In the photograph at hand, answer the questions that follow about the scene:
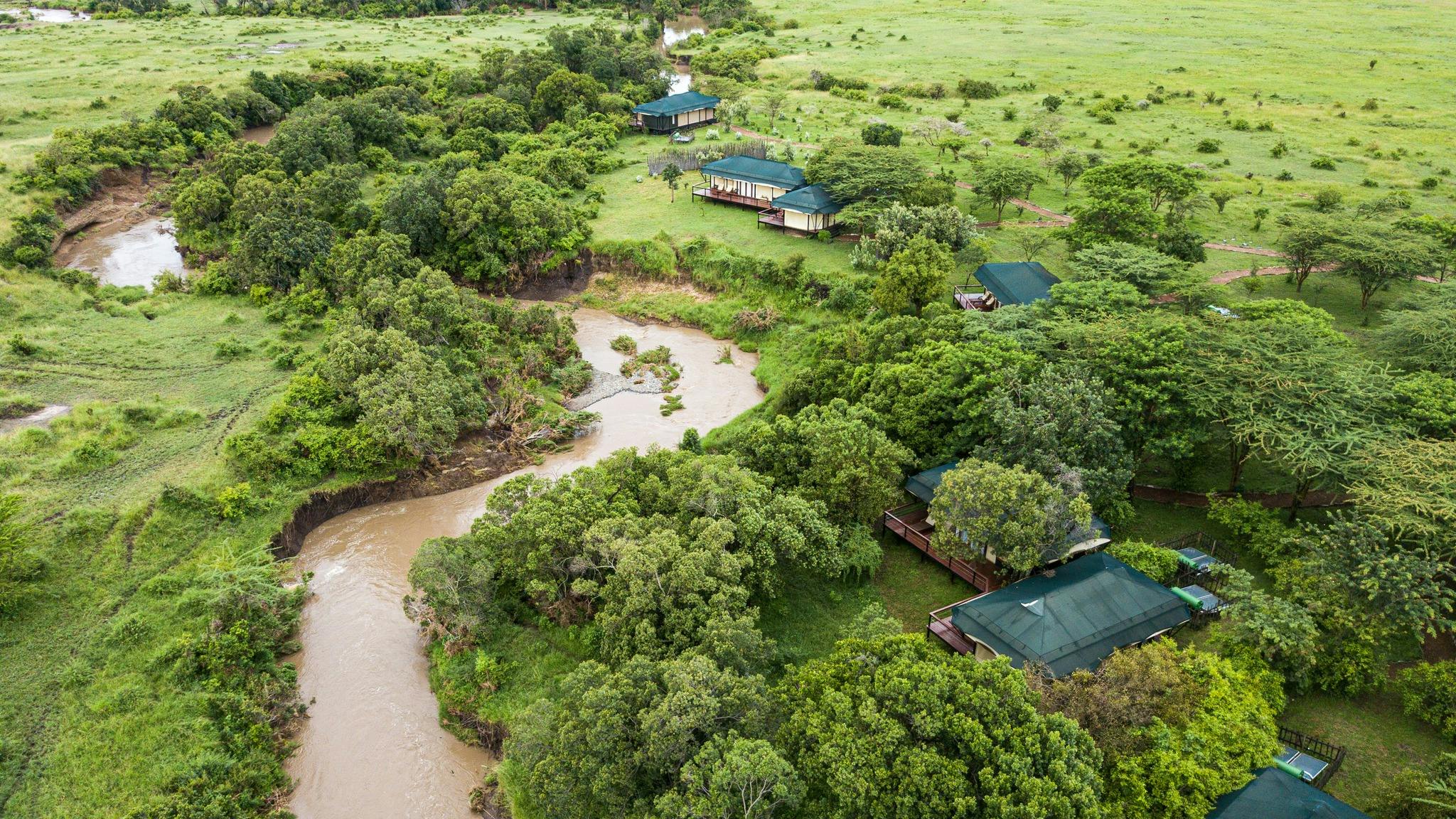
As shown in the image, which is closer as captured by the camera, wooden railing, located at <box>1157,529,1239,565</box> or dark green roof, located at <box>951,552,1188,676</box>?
dark green roof, located at <box>951,552,1188,676</box>

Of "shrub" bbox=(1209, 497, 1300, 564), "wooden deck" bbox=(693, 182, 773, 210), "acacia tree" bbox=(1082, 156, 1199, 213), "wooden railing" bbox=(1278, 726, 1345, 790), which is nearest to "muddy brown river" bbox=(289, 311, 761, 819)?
"wooden deck" bbox=(693, 182, 773, 210)

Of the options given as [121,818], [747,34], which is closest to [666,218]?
[121,818]

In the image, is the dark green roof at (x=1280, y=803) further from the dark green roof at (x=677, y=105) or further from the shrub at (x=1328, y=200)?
the dark green roof at (x=677, y=105)

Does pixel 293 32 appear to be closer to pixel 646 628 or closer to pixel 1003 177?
pixel 1003 177

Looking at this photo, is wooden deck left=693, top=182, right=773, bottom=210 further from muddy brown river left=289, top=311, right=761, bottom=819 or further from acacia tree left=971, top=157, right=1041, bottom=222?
muddy brown river left=289, top=311, right=761, bottom=819

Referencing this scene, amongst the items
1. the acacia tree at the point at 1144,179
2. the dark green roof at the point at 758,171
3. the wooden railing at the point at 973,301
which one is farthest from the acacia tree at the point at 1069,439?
the dark green roof at the point at 758,171

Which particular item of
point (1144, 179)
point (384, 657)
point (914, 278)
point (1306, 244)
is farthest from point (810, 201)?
point (384, 657)
